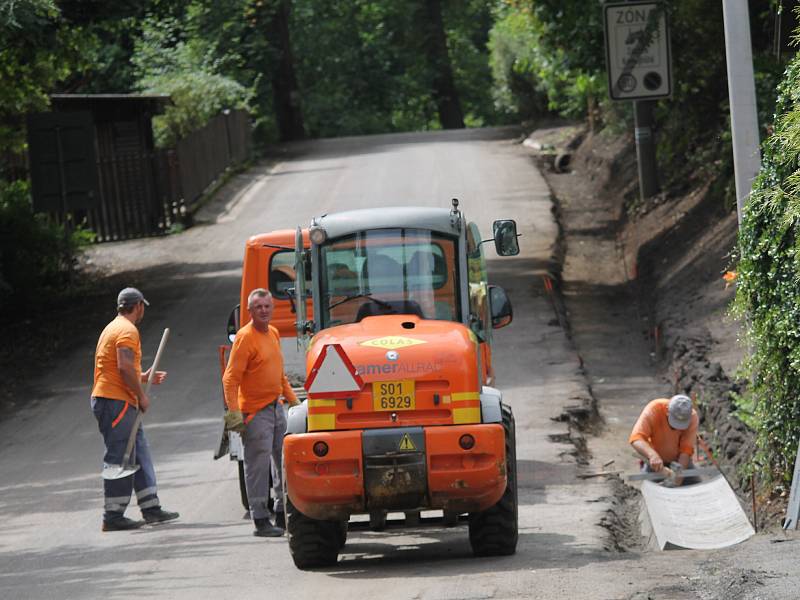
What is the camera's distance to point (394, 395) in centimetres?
945

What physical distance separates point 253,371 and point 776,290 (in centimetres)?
411

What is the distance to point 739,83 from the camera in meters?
13.1

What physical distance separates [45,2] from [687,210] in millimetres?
11796

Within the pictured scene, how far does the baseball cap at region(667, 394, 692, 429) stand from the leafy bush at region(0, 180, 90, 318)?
42.1 feet

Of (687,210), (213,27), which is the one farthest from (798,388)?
(213,27)

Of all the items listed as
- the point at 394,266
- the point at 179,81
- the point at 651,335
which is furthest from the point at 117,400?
the point at 179,81

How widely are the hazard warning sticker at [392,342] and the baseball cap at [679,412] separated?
3.93 metres

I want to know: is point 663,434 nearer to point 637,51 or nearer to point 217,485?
point 217,485

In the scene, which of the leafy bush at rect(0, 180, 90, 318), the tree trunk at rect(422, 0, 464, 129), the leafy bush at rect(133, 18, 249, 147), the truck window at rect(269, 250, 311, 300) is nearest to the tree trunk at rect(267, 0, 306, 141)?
the leafy bush at rect(133, 18, 249, 147)

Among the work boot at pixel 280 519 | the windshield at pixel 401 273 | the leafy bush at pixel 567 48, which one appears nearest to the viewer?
the windshield at pixel 401 273

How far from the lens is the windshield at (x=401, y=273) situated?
10.3 meters

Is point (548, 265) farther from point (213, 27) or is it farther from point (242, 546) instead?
point (213, 27)

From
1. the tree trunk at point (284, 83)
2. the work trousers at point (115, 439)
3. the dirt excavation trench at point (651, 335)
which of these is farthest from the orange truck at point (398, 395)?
the tree trunk at point (284, 83)

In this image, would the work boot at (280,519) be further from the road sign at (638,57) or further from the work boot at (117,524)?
the road sign at (638,57)
